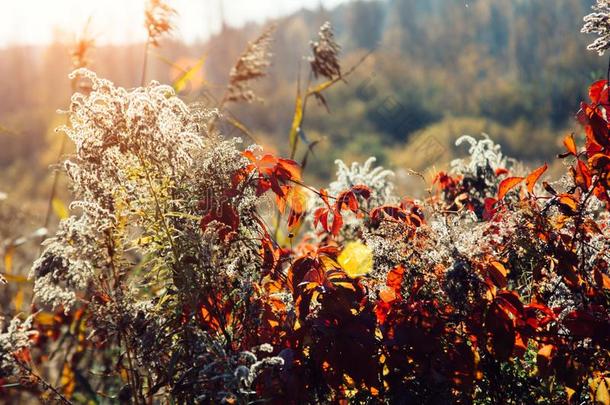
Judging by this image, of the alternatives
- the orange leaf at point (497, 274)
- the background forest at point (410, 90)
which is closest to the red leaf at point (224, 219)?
the orange leaf at point (497, 274)

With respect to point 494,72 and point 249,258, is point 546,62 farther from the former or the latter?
point 249,258

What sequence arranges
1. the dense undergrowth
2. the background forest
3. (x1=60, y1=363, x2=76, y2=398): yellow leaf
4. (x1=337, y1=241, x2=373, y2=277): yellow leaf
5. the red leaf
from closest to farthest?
the dense undergrowth, the red leaf, (x1=337, y1=241, x2=373, y2=277): yellow leaf, (x1=60, y1=363, x2=76, y2=398): yellow leaf, the background forest

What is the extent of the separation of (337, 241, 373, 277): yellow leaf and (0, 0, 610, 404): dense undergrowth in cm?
12

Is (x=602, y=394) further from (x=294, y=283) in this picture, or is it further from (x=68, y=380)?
(x=68, y=380)

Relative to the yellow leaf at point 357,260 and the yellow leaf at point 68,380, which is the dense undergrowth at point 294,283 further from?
the yellow leaf at point 68,380

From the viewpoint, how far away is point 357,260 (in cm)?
195

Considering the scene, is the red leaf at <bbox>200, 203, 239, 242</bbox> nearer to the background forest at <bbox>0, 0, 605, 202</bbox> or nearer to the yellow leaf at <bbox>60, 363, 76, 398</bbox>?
the yellow leaf at <bbox>60, 363, 76, 398</bbox>

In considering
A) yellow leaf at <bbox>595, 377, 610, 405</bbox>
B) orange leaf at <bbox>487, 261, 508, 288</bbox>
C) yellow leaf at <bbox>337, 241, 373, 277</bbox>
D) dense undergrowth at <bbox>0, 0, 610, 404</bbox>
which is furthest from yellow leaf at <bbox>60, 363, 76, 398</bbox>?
yellow leaf at <bbox>595, 377, 610, 405</bbox>

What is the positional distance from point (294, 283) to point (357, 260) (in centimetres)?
40

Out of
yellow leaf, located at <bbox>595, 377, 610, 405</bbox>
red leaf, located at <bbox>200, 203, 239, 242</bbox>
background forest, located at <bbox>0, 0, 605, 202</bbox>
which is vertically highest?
background forest, located at <bbox>0, 0, 605, 202</bbox>

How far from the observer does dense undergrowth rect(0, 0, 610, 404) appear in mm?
1436

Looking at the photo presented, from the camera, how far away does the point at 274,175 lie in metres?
1.67

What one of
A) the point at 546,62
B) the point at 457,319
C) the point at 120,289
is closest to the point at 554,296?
the point at 457,319

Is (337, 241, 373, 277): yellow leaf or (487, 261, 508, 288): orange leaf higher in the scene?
(337, 241, 373, 277): yellow leaf
